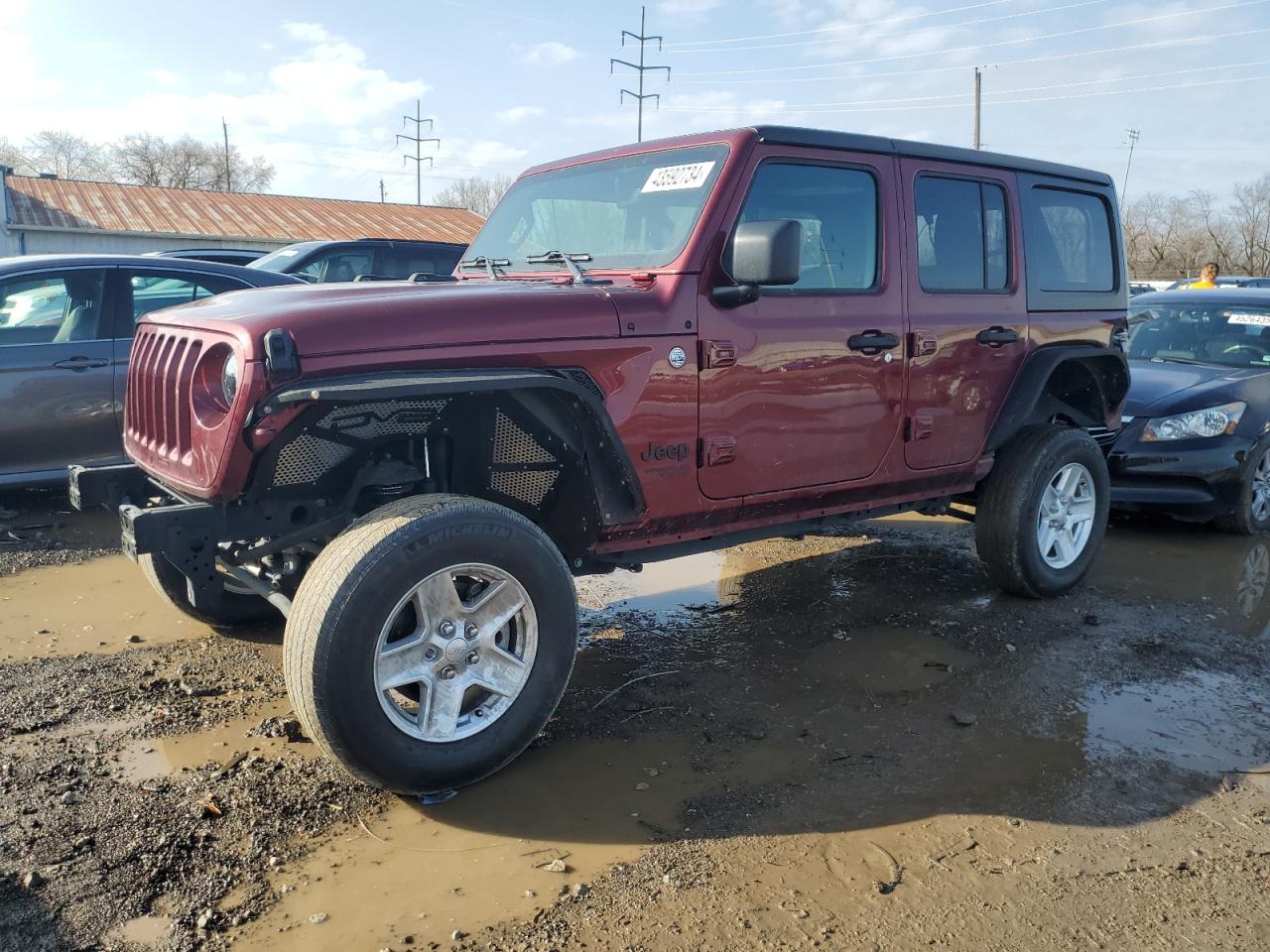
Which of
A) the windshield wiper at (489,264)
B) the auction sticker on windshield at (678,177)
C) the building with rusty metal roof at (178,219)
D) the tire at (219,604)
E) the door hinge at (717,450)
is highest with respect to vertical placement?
the building with rusty metal roof at (178,219)

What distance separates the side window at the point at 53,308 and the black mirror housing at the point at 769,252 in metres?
4.52

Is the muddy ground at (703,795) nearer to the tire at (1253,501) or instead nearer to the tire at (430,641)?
the tire at (430,641)

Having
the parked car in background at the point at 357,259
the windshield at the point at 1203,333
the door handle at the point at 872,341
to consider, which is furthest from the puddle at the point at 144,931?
the parked car in background at the point at 357,259

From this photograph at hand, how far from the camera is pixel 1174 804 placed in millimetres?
3113

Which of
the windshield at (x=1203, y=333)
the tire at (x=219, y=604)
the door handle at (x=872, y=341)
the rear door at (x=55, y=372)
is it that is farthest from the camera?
the windshield at (x=1203, y=333)

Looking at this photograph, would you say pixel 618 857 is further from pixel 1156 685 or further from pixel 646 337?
pixel 1156 685

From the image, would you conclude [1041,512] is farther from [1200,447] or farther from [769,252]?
[769,252]

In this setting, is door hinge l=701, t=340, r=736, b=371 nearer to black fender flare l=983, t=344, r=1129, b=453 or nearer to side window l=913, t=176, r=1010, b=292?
side window l=913, t=176, r=1010, b=292

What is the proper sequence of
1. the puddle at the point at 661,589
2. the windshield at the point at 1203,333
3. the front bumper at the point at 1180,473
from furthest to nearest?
the windshield at the point at 1203,333 → the front bumper at the point at 1180,473 → the puddle at the point at 661,589

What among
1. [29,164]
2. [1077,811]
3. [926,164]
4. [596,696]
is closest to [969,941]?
[1077,811]

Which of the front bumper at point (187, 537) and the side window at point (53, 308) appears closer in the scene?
the front bumper at point (187, 537)

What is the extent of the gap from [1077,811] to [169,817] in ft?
9.12

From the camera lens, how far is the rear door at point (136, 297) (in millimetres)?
5969

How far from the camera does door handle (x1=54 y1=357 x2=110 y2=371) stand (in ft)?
19.1
